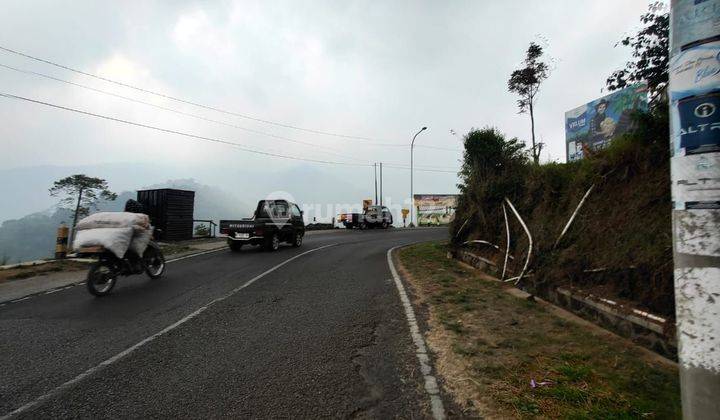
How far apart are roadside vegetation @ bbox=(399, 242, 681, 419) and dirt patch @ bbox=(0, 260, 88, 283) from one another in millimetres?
10974

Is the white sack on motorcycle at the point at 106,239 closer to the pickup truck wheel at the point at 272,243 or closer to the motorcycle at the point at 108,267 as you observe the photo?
the motorcycle at the point at 108,267

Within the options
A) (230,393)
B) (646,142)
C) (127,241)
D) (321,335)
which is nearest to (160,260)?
(127,241)

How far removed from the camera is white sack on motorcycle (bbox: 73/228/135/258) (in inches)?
298

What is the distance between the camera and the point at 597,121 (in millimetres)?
20391

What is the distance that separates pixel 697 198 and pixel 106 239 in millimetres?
9353

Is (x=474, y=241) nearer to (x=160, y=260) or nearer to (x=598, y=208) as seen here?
(x=598, y=208)

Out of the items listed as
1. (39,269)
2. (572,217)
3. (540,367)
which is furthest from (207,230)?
(540,367)

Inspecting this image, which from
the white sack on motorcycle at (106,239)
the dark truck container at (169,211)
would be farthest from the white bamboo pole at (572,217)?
the dark truck container at (169,211)

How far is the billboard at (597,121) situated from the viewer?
722 inches

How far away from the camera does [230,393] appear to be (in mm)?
3320

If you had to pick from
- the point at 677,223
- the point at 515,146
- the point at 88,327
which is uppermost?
the point at 515,146

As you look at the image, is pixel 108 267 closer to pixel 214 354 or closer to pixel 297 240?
pixel 214 354

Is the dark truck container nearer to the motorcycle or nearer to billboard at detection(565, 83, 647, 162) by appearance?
the motorcycle

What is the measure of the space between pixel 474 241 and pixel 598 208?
4.67 meters
